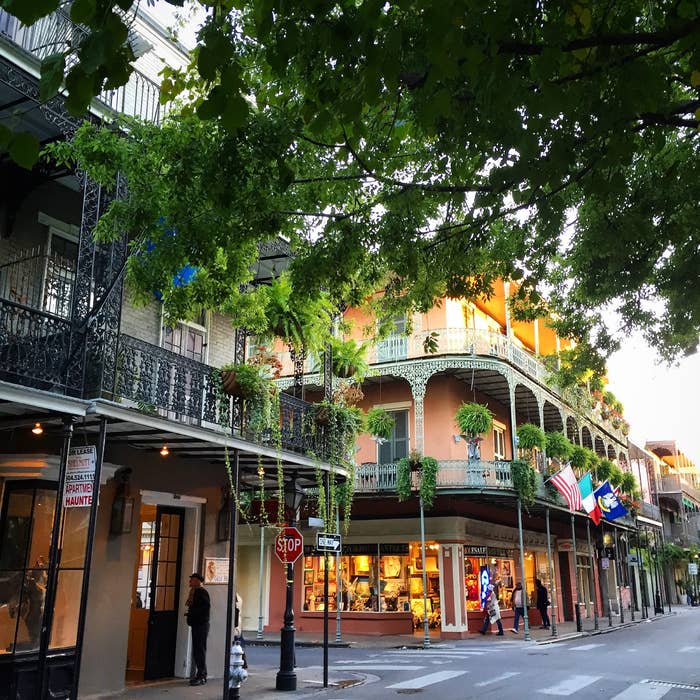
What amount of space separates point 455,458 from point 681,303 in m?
13.3

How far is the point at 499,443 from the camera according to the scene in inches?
1038

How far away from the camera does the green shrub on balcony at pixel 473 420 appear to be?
21.5 meters

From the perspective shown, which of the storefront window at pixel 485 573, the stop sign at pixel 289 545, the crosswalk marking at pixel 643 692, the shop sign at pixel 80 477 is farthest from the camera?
the storefront window at pixel 485 573

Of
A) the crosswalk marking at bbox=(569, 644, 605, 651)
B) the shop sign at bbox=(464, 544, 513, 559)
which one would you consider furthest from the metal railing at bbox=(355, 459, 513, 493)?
the crosswalk marking at bbox=(569, 644, 605, 651)

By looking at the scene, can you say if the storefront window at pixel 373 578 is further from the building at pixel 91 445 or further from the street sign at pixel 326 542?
the building at pixel 91 445

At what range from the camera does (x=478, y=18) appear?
4703 mm

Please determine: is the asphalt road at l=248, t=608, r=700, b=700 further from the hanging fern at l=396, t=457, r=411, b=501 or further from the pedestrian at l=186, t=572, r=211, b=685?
the hanging fern at l=396, t=457, r=411, b=501

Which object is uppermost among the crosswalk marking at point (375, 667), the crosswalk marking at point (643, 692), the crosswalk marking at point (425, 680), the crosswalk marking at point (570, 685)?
the crosswalk marking at point (570, 685)

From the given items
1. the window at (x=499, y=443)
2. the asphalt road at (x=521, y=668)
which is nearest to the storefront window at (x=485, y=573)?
the asphalt road at (x=521, y=668)

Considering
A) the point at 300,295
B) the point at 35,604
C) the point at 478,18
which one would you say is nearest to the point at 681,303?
the point at 300,295

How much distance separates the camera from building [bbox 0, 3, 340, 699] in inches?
339

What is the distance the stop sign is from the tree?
4159mm

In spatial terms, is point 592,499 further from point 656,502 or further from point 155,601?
point 656,502

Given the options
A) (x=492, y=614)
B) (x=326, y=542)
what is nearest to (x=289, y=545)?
(x=326, y=542)
